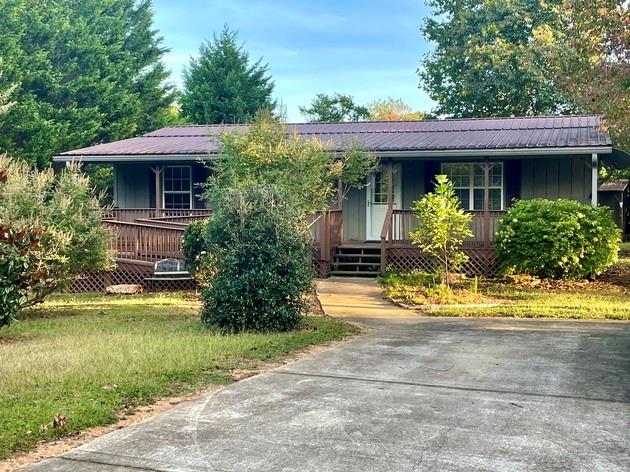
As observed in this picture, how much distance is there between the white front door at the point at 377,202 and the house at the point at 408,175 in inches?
1.0

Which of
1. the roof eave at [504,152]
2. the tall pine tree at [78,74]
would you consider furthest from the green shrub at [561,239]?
the tall pine tree at [78,74]

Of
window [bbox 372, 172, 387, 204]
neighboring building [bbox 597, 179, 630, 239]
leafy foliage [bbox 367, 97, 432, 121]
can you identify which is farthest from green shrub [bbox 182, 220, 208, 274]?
leafy foliage [bbox 367, 97, 432, 121]

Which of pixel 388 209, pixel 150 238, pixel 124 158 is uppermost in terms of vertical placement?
pixel 124 158

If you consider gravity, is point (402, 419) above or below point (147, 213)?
below

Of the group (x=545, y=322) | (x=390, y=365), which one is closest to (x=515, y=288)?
(x=545, y=322)

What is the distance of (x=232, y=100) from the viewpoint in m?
33.1

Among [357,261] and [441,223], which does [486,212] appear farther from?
[441,223]

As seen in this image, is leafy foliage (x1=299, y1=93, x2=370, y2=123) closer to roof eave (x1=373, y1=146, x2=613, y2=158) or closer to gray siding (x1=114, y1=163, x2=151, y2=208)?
gray siding (x1=114, y1=163, x2=151, y2=208)

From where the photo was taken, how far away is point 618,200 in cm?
2528

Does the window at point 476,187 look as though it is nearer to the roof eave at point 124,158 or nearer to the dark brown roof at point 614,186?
the roof eave at point 124,158

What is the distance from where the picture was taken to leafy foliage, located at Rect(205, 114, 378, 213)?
35.1 ft

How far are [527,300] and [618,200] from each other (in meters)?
15.4

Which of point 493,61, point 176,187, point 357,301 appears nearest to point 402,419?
point 357,301

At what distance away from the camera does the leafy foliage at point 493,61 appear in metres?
28.4
